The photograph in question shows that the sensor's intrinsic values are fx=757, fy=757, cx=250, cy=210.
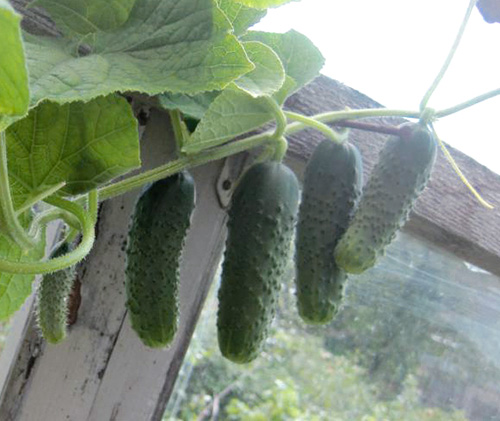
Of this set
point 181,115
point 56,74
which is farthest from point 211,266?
point 56,74

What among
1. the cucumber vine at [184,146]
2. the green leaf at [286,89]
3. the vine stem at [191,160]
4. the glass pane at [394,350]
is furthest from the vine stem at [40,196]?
the glass pane at [394,350]

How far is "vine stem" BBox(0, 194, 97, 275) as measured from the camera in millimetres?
457

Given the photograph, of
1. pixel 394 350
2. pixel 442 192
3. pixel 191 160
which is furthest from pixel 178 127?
pixel 394 350

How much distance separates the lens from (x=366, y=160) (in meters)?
0.87

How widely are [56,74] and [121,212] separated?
0.43 meters

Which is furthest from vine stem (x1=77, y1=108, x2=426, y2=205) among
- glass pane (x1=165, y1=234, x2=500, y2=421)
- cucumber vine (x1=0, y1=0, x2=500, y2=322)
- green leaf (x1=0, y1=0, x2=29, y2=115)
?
glass pane (x1=165, y1=234, x2=500, y2=421)

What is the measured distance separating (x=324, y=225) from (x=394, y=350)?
2.62 feet

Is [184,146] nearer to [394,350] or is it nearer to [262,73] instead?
[262,73]

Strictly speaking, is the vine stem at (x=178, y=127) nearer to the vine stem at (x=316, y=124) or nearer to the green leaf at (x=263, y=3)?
the vine stem at (x=316, y=124)

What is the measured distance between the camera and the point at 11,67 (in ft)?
0.86

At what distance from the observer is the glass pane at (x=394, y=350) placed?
1287mm

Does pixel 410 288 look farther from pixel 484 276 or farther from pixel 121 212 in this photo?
pixel 121 212

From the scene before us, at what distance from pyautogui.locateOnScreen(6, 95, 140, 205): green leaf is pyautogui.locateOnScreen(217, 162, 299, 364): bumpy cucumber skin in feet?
0.39

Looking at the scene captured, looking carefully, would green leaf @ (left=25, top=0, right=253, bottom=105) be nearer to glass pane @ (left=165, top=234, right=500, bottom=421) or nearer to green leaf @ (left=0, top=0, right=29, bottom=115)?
green leaf @ (left=0, top=0, right=29, bottom=115)
